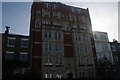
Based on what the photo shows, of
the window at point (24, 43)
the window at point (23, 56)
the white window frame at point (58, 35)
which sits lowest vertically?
the window at point (23, 56)

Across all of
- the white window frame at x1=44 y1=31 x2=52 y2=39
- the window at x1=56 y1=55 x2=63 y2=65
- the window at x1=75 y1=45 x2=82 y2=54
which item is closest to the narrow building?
the white window frame at x1=44 y1=31 x2=52 y2=39

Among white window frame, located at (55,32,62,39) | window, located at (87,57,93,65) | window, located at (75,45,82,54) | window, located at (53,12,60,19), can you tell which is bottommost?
window, located at (87,57,93,65)

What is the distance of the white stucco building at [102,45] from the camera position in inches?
1649

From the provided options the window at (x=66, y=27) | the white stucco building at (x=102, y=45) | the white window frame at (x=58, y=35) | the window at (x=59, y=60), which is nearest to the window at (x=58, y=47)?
the window at (x=59, y=60)

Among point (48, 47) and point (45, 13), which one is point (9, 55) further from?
point (45, 13)

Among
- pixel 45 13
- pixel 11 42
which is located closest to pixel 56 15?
pixel 45 13

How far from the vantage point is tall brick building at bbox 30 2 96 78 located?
31.7m

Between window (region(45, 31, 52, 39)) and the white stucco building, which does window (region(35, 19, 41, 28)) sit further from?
the white stucco building

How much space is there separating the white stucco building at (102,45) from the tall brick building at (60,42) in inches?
166

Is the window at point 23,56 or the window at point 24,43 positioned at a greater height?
the window at point 24,43

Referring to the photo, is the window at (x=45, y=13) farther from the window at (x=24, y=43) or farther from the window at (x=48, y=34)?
the window at (x=24, y=43)

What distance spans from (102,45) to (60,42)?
14.6 metres

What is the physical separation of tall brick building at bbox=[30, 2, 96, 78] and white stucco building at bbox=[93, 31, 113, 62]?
13.8 feet

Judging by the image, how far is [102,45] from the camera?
43094 mm
